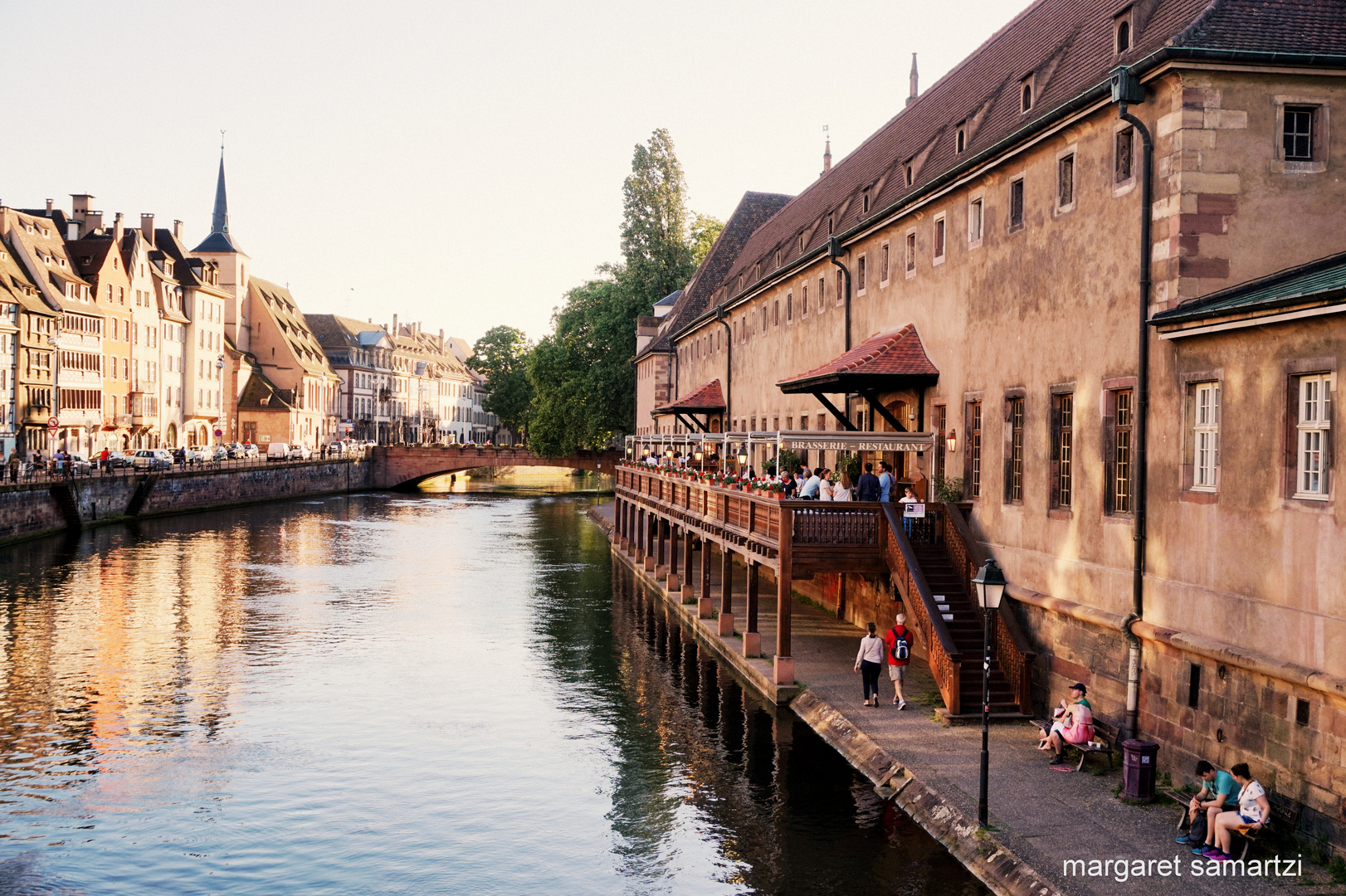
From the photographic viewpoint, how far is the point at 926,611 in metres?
22.5

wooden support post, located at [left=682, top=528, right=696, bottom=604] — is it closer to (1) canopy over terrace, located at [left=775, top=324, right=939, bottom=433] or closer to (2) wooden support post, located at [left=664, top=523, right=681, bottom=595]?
(2) wooden support post, located at [left=664, top=523, right=681, bottom=595]

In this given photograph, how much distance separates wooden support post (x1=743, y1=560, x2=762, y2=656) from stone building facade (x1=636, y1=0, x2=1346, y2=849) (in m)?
4.75

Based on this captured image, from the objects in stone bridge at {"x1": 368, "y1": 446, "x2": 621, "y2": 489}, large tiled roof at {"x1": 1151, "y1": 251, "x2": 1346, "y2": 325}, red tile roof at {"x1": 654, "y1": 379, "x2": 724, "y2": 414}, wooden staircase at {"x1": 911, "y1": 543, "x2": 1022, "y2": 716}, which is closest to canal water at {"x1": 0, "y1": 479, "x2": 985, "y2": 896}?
wooden staircase at {"x1": 911, "y1": 543, "x2": 1022, "y2": 716}

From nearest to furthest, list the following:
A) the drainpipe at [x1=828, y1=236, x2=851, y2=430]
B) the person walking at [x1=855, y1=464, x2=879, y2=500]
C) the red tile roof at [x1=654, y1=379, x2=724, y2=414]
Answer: the person walking at [x1=855, y1=464, x2=879, y2=500] < the drainpipe at [x1=828, y1=236, x2=851, y2=430] < the red tile roof at [x1=654, y1=379, x2=724, y2=414]

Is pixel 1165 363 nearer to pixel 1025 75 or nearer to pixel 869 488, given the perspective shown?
pixel 869 488

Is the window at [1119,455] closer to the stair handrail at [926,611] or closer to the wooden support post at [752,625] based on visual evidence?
the stair handrail at [926,611]

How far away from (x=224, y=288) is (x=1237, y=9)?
11520 cm

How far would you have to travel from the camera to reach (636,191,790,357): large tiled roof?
66.6 m

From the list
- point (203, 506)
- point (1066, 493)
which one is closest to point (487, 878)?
point (1066, 493)

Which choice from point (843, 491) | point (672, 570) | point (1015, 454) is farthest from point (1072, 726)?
point (672, 570)

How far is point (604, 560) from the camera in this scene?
56.5 meters

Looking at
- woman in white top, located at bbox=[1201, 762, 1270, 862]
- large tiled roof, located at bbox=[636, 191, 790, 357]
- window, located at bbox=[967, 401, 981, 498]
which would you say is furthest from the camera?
large tiled roof, located at bbox=[636, 191, 790, 357]

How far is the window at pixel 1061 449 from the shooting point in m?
21.0

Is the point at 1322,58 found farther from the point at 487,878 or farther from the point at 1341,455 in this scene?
the point at 487,878
